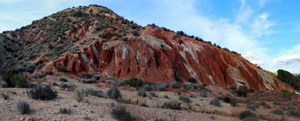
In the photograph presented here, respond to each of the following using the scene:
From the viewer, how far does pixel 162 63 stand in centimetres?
2434

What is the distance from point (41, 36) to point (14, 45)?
5.31 m

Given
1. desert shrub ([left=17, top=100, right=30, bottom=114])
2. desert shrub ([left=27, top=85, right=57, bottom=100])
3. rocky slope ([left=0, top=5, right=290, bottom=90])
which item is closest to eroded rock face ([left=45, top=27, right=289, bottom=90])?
rocky slope ([left=0, top=5, right=290, bottom=90])

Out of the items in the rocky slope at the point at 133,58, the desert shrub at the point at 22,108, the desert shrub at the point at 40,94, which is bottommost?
the desert shrub at the point at 22,108

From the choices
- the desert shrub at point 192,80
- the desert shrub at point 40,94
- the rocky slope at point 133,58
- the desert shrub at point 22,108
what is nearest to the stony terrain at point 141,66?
the rocky slope at point 133,58

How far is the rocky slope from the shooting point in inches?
906

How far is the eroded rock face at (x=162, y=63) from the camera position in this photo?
23.1 m

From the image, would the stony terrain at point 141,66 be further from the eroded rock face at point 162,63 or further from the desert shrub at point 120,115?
the desert shrub at point 120,115

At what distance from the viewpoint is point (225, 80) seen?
1024 inches

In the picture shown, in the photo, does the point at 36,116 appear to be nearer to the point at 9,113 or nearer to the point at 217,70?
the point at 9,113

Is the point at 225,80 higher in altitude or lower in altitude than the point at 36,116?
higher

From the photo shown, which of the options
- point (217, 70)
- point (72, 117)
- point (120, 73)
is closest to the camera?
point (72, 117)

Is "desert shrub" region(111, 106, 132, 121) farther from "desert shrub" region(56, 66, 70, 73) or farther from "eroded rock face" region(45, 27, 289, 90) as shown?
A: "desert shrub" region(56, 66, 70, 73)

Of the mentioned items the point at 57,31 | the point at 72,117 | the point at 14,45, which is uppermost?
the point at 57,31

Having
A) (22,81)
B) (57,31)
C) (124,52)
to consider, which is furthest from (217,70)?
(57,31)
